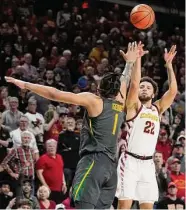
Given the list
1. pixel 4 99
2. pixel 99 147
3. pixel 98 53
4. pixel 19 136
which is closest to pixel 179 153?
pixel 19 136

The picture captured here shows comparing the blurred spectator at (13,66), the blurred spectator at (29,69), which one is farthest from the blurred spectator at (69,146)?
the blurred spectator at (13,66)

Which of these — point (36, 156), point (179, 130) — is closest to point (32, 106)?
point (36, 156)

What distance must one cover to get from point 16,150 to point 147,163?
11.5 ft

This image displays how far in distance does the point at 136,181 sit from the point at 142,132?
1.96 feet

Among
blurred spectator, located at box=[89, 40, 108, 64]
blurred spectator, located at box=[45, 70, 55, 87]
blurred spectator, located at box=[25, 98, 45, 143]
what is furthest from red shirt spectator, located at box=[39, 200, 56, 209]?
blurred spectator, located at box=[89, 40, 108, 64]

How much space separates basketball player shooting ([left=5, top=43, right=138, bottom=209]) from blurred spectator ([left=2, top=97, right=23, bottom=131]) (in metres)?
5.19

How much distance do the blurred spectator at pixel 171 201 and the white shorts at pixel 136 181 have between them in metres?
3.40

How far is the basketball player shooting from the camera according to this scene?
675 cm

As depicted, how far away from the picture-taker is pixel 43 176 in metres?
11.1

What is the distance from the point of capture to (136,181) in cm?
803

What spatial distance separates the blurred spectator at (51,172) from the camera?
11062 mm

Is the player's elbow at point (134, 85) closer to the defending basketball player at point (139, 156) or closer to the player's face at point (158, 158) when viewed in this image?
the defending basketball player at point (139, 156)

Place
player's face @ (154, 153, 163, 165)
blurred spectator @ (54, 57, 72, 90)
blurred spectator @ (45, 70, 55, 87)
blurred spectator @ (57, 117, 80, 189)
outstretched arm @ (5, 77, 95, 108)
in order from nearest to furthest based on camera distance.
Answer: outstretched arm @ (5, 77, 95, 108), blurred spectator @ (57, 117, 80, 189), player's face @ (154, 153, 163, 165), blurred spectator @ (45, 70, 55, 87), blurred spectator @ (54, 57, 72, 90)

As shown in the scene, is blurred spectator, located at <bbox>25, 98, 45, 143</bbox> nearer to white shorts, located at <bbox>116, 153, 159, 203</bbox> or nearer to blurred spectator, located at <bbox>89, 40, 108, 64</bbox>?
white shorts, located at <bbox>116, 153, 159, 203</bbox>
